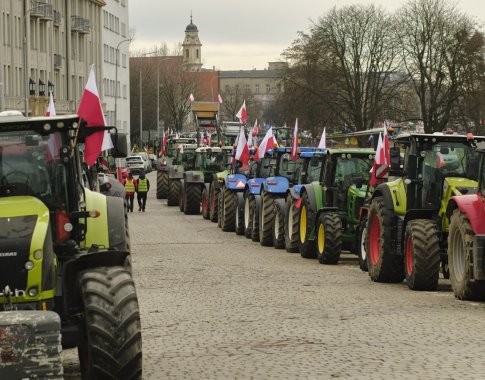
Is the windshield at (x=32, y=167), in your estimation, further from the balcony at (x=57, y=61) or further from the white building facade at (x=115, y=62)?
the white building facade at (x=115, y=62)

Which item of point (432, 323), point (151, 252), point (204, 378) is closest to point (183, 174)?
point (151, 252)

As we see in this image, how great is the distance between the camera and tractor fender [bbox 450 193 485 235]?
52.1 feet

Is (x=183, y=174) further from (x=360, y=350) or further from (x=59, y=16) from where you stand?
(x=59, y=16)

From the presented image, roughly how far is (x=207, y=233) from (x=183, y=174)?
12624 mm

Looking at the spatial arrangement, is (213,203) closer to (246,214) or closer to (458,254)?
(246,214)

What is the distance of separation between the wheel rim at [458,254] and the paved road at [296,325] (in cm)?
38

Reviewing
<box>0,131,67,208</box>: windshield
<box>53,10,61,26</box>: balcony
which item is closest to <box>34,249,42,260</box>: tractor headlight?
<box>0,131,67,208</box>: windshield

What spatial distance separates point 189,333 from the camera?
13.1 m

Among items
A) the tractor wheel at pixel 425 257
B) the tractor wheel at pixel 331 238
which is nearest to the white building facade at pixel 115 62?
the tractor wheel at pixel 331 238

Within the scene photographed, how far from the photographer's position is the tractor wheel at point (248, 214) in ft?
103

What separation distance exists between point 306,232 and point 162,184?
31.9 meters

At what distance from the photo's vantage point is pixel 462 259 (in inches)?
656

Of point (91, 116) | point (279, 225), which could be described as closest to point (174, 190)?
point (279, 225)

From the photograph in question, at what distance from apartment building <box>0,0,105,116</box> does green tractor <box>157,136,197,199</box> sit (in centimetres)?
760
